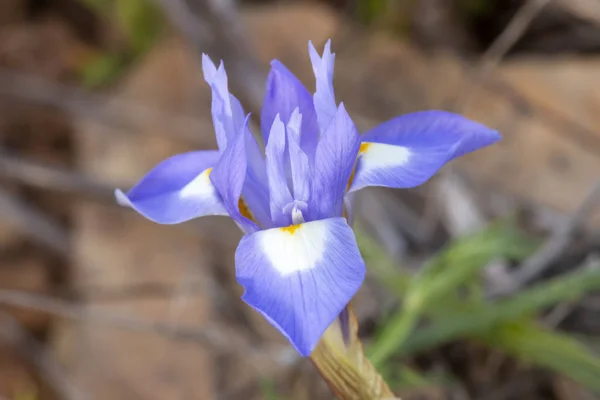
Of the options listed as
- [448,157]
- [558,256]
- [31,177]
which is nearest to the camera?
[448,157]

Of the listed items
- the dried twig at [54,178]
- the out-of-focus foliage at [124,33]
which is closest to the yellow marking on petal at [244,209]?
the dried twig at [54,178]

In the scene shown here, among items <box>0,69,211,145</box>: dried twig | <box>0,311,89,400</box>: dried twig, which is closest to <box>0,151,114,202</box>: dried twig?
<box>0,69,211,145</box>: dried twig

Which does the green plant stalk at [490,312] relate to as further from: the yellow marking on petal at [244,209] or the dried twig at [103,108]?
the dried twig at [103,108]

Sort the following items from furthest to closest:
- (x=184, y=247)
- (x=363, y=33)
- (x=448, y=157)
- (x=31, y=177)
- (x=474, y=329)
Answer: (x=363, y=33)
(x=184, y=247)
(x=31, y=177)
(x=474, y=329)
(x=448, y=157)

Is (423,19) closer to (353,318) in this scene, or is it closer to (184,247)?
(184,247)

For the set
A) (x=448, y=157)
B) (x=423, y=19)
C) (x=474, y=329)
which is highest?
(x=448, y=157)

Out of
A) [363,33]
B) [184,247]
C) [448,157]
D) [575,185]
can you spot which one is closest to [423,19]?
[363,33]

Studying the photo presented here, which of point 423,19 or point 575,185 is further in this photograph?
point 423,19
